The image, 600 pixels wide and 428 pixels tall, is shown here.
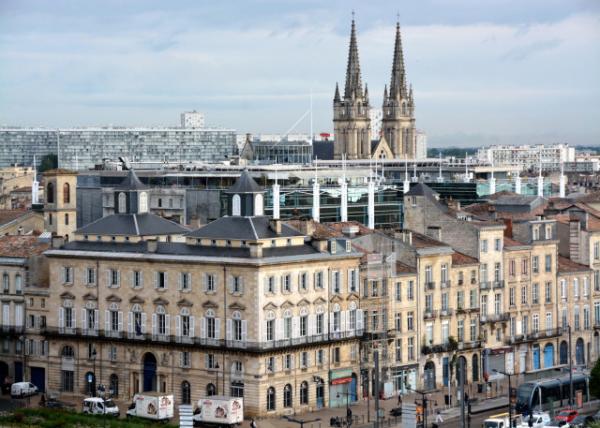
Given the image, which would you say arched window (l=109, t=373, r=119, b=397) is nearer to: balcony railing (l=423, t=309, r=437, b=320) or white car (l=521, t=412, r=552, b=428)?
balcony railing (l=423, t=309, r=437, b=320)

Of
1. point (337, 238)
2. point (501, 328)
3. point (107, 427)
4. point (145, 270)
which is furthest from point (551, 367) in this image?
point (107, 427)

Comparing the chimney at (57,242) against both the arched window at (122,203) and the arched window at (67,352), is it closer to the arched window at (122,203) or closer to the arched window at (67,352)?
the arched window at (122,203)

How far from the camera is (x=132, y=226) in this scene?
110m

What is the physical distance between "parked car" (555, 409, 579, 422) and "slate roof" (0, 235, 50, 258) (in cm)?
3544

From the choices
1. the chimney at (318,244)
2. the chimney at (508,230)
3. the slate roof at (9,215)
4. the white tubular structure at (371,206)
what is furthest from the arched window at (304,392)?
the slate roof at (9,215)

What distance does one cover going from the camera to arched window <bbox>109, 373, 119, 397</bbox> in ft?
354

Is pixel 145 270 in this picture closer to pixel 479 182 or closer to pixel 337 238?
pixel 337 238

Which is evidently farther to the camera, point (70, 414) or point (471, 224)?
point (471, 224)

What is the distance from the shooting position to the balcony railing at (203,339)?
102 m

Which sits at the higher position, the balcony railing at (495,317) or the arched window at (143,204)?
the arched window at (143,204)

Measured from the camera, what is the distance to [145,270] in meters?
107

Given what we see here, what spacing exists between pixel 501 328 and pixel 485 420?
23.4 metres

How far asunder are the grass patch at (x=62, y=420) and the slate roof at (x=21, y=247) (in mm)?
18235

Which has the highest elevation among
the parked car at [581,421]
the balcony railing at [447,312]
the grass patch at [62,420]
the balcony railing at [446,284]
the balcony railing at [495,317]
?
the balcony railing at [446,284]
